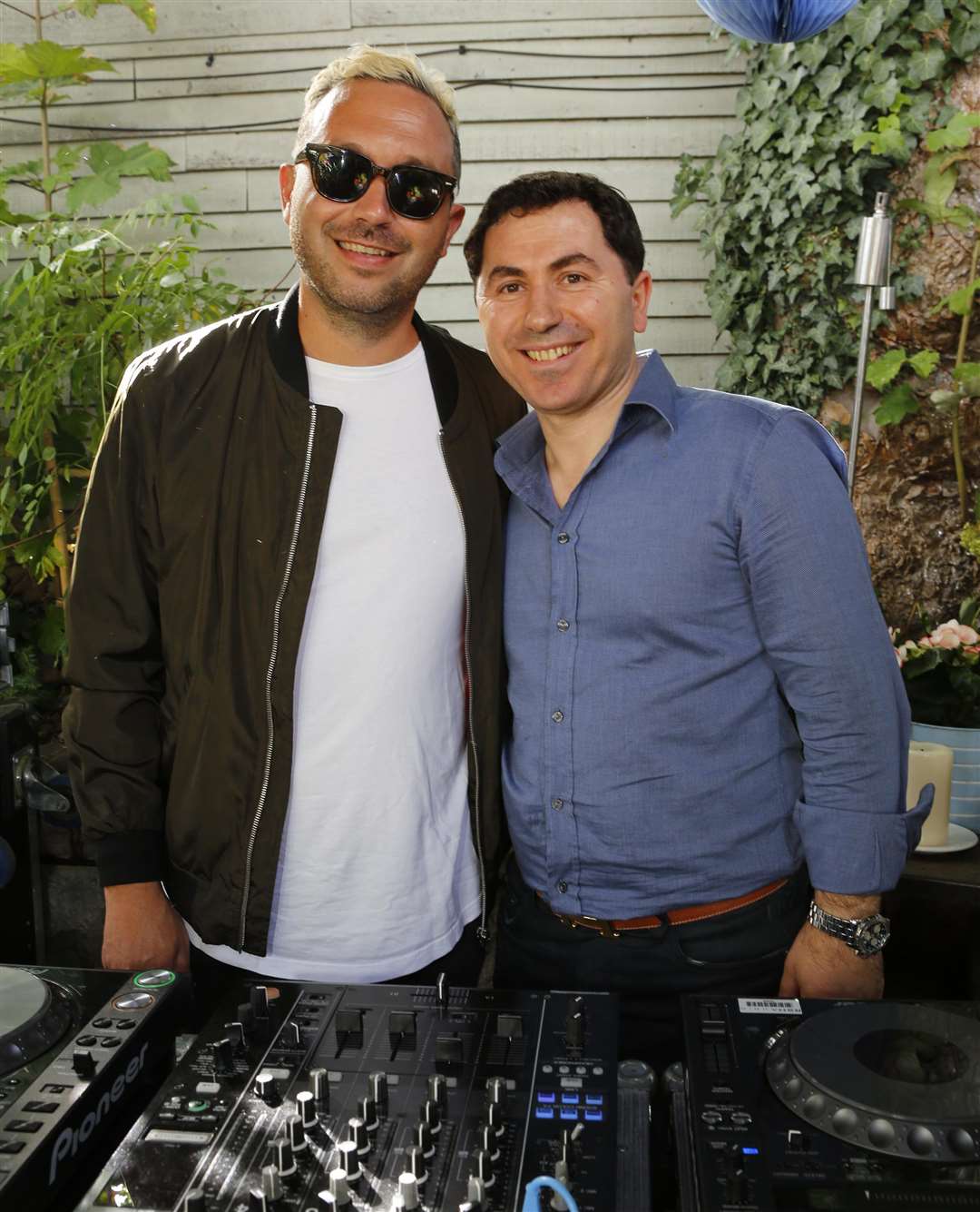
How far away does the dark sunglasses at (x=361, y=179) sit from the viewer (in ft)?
5.64

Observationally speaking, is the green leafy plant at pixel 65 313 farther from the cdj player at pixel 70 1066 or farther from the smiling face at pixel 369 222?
the cdj player at pixel 70 1066

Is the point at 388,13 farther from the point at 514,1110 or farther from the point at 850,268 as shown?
the point at 514,1110

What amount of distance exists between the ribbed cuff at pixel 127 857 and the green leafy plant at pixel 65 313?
195 centimetres

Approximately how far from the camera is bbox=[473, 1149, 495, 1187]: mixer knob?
92cm

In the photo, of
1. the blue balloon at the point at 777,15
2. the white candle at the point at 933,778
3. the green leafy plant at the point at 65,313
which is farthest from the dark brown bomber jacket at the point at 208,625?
the blue balloon at the point at 777,15

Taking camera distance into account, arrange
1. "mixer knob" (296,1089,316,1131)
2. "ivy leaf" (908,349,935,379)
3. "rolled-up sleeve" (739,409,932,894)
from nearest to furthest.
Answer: "mixer knob" (296,1089,316,1131)
"rolled-up sleeve" (739,409,932,894)
"ivy leaf" (908,349,935,379)

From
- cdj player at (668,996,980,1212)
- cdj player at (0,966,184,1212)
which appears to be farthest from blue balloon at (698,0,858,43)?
cdj player at (0,966,184,1212)

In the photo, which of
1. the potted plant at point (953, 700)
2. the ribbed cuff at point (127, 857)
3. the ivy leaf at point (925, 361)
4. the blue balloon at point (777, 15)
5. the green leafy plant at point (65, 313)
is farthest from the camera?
the ivy leaf at point (925, 361)

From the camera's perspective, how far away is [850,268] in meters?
3.96

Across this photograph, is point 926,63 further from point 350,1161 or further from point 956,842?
point 350,1161

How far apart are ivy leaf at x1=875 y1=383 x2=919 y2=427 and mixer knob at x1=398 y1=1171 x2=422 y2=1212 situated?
3.50m

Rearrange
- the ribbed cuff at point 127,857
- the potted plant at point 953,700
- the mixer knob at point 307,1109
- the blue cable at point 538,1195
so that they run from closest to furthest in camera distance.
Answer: the blue cable at point 538,1195 < the mixer knob at point 307,1109 < the ribbed cuff at point 127,857 < the potted plant at point 953,700

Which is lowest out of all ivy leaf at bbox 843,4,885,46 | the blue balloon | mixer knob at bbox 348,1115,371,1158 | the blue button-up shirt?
mixer knob at bbox 348,1115,371,1158

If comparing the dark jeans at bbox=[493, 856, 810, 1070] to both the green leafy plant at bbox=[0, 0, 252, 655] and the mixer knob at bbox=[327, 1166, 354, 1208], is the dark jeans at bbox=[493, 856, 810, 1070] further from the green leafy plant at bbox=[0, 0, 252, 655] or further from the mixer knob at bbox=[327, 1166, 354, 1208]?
the green leafy plant at bbox=[0, 0, 252, 655]
